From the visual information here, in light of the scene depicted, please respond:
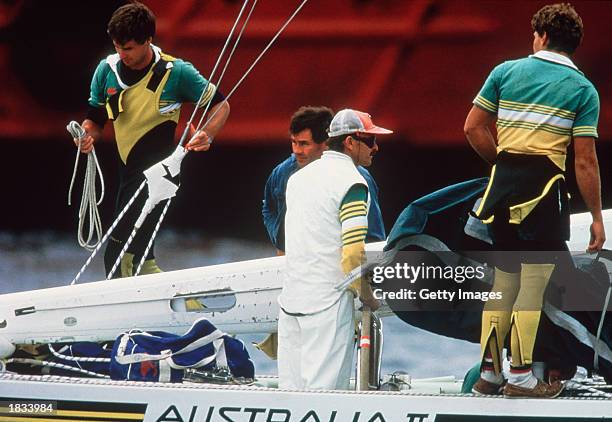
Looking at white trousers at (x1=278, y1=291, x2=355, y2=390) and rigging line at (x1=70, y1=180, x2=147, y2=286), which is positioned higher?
rigging line at (x1=70, y1=180, x2=147, y2=286)

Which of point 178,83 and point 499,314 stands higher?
point 178,83

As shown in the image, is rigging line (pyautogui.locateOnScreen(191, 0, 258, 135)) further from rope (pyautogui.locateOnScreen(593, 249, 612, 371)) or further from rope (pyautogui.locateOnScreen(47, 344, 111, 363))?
rope (pyautogui.locateOnScreen(593, 249, 612, 371))

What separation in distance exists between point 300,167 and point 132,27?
73 centimetres

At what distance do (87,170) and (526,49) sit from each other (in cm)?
152

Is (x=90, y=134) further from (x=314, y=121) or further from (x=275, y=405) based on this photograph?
(x=275, y=405)

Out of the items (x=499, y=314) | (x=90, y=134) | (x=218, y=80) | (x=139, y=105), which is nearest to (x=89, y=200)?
(x=90, y=134)

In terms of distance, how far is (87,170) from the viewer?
471 centimetres

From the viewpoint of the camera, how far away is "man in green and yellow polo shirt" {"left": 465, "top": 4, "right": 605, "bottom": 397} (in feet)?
12.6

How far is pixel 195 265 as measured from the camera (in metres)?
4.58

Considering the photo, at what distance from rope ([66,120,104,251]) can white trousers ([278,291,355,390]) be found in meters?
0.97

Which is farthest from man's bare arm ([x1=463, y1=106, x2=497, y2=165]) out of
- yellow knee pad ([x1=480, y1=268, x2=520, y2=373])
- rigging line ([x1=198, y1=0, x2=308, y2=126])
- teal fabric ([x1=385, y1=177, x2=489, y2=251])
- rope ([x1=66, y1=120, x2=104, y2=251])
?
rope ([x1=66, y1=120, x2=104, y2=251])

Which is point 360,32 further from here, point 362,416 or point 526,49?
point 362,416

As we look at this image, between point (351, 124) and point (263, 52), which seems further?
point (263, 52)

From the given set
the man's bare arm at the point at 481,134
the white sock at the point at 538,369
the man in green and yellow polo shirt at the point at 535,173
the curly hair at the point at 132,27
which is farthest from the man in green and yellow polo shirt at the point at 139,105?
the white sock at the point at 538,369
